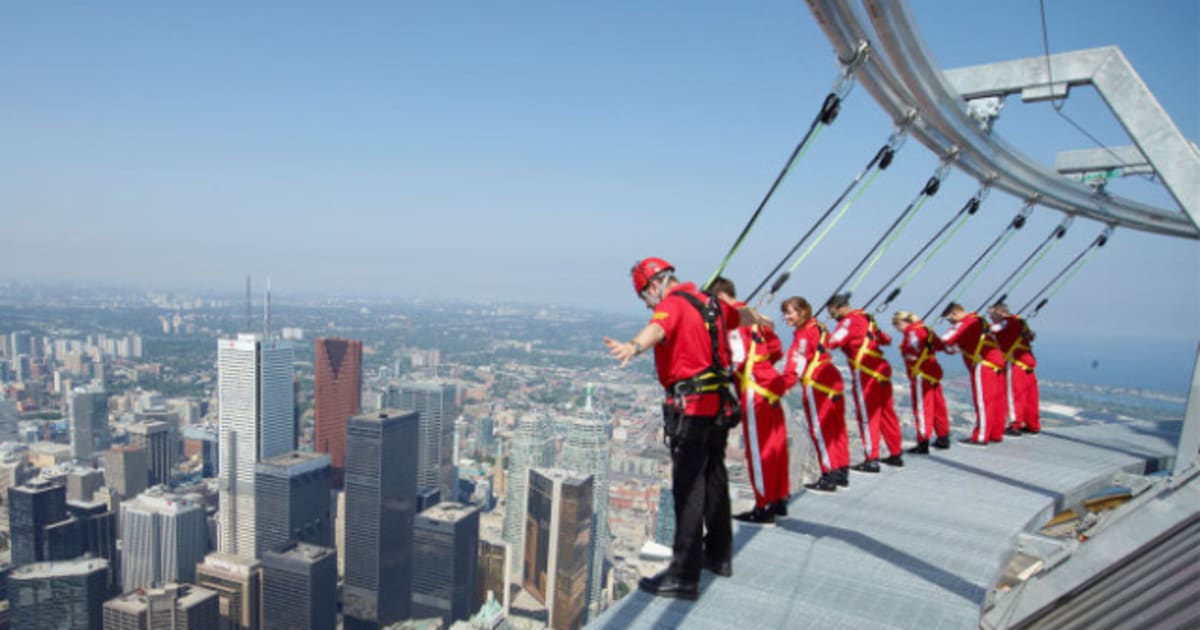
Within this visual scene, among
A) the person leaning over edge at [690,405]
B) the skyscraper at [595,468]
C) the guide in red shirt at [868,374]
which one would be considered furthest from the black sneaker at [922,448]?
the skyscraper at [595,468]

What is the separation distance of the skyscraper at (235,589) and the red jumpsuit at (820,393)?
37981mm

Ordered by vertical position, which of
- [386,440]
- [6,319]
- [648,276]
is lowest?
[386,440]

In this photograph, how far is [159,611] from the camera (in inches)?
1192

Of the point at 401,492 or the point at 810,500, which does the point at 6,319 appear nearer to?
the point at 401,492

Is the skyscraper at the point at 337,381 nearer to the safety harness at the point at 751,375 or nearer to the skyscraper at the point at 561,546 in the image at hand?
the skyscraper at the point at 561,546

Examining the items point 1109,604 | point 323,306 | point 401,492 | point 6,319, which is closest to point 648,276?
point 1109,604

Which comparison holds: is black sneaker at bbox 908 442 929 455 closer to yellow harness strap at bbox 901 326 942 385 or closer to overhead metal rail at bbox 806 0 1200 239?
yellow harness strap at bbox 901 326 942 385

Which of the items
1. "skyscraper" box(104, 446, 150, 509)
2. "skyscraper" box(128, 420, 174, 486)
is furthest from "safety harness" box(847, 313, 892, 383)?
"skyscraper" box(128, 420, 174, 486)

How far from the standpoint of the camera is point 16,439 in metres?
55.5

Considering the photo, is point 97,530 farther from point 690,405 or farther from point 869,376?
point 690,405

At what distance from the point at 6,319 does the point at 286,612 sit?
73.0m

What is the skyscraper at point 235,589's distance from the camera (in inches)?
1358

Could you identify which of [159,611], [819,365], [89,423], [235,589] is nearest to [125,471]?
[89,423]

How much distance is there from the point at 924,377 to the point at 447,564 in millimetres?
37639
